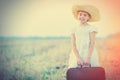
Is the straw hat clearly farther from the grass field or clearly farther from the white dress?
the grass field

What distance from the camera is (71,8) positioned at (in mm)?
2664

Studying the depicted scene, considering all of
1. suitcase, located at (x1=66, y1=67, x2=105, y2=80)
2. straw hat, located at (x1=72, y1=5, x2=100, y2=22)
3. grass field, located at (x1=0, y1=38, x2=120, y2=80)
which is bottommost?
suitcase, located at (x1=66, y1=67, x2=105, y2=80)

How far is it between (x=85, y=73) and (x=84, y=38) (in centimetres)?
32

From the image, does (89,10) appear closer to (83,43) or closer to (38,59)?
(83,43)

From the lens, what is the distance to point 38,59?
2619 millimetres

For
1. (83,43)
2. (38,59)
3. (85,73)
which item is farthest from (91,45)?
(38,59)

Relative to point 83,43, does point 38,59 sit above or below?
below

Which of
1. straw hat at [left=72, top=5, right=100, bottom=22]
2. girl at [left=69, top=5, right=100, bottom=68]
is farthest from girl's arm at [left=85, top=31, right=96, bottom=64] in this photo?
straw hat at [left=72, top=5, right=100, bottom=22]

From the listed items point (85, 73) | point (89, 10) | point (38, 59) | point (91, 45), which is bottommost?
point (85, 73)

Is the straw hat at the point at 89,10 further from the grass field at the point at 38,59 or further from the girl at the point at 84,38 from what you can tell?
the grass field at the point at 38,59

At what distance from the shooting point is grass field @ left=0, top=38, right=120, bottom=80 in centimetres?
261

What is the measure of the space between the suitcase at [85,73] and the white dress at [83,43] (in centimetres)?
5

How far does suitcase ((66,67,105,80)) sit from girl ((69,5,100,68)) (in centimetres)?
5

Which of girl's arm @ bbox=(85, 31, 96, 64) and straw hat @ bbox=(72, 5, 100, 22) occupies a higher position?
straw hat @ bbox=(72, 5, 100, 22)
